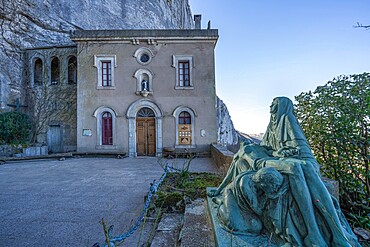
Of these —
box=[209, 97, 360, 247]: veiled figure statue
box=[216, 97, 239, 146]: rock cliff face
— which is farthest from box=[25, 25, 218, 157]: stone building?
box=[216, 97, 239, 146]: rock cliff face

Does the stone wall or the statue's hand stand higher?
the statue's hand

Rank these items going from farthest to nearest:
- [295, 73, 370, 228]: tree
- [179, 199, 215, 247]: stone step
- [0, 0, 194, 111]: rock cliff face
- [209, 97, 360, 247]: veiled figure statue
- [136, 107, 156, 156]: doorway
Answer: [0, 0, 194, 111]: rock cliff face → [136, 107, 156, 156]: doorway → [295, 73, 370, 228]: tree → [179, 199, 215, 247]: stone step → [209, 97, 360, 247]: veiled figure statue

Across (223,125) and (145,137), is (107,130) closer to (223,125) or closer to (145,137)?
(145,137)

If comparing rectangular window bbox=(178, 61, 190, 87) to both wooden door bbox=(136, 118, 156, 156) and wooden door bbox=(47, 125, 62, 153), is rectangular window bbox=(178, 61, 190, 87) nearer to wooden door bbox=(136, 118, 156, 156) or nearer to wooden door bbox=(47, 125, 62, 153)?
wooden door bbox=(136, 118, 156, 156)

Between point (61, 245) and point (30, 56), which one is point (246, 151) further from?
point (30, 56)

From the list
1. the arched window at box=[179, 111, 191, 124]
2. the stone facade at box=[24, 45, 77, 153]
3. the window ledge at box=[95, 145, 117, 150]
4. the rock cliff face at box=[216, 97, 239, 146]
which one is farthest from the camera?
the rock cliff face at box=[216, 97, 239, 146]

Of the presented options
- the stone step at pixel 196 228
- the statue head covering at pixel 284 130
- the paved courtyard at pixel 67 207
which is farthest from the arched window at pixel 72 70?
the statue head covering at pixel 284 130

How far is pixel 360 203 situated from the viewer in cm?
366

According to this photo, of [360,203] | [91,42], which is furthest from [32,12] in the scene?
[360,203]

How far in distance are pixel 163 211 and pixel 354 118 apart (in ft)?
13.0

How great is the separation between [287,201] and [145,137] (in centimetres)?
1124

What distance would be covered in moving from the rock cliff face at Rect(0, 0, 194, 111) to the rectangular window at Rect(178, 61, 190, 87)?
1189 centimetres

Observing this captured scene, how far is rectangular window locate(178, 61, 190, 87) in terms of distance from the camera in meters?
12.5

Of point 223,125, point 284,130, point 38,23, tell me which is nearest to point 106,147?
point 284,130
